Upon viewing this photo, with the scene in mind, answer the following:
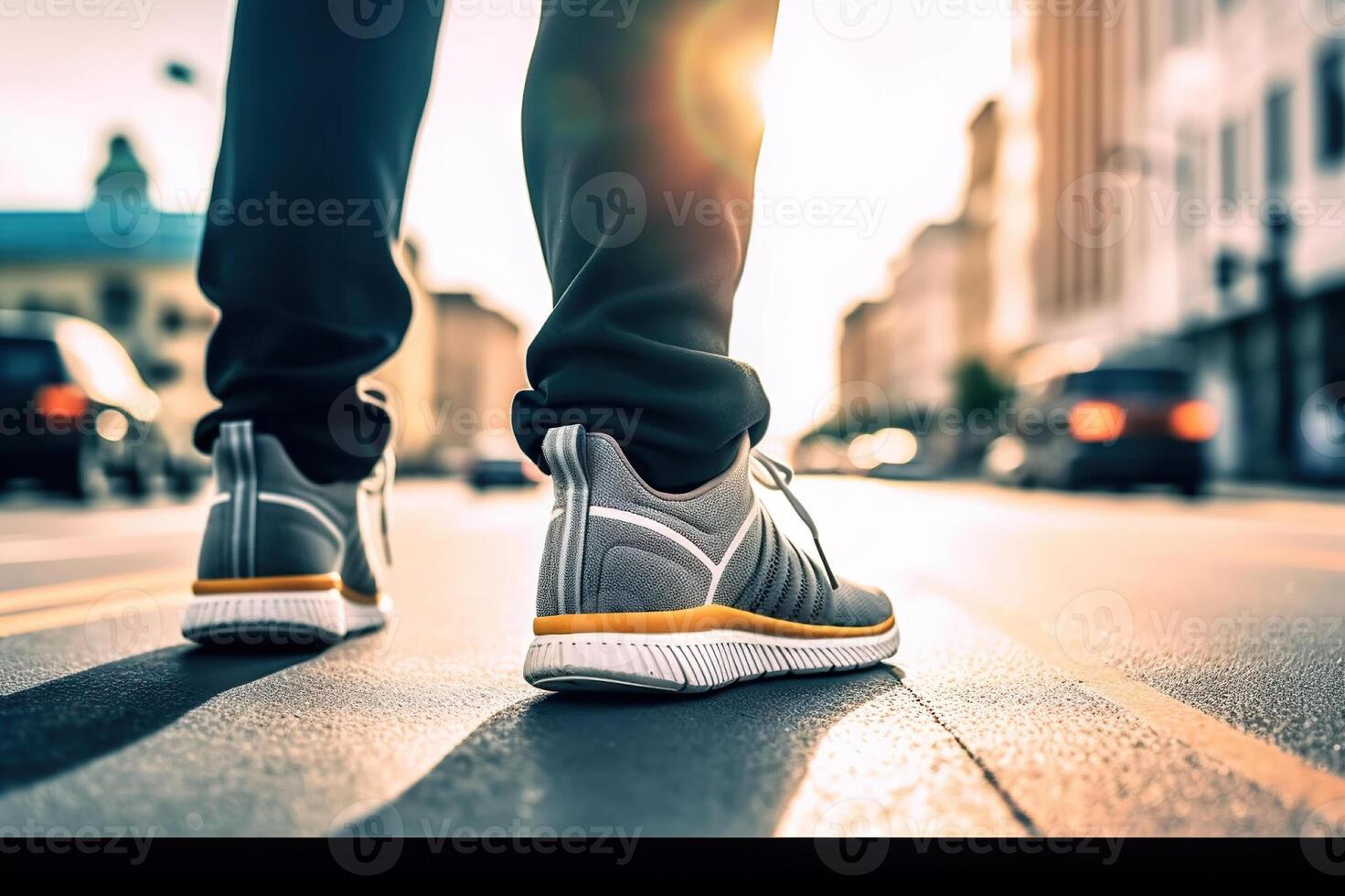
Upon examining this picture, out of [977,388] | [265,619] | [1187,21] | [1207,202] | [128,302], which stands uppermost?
[1187,21]

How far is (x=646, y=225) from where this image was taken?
1379 millimetres

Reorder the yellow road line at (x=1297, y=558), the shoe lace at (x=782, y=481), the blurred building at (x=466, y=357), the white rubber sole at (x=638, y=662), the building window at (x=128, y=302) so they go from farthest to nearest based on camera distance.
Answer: the blurred building at (x=466, y=357) < the building window at (x=128, y=302) < the yellow road line at (x=1297, y=558) < the shoe lace at (x=782, y=481) < the white rubber sole at (x=638, y=662)

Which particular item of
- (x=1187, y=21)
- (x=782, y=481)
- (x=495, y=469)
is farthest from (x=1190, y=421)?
(x=1187, y=21)

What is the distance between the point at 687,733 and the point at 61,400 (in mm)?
8259

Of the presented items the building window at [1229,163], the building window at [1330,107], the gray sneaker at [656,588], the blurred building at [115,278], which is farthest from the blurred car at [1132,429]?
the blurred building at [115,278]

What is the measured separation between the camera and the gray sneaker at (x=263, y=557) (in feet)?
5.33

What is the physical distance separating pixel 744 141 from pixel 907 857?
105 cm

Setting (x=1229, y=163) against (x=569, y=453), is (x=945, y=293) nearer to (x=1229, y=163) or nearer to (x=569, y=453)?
(x=1229, y=163)

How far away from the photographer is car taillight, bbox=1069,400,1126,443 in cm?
1050

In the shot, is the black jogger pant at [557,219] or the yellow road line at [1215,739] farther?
the black jogger pant at [557,219]

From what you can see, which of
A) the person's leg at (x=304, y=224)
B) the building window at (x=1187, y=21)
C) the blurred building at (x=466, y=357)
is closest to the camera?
the person's leg at (x=304, y=224)

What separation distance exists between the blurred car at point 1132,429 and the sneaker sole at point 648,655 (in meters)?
10.2

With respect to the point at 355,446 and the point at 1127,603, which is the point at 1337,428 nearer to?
the point at 1127,603

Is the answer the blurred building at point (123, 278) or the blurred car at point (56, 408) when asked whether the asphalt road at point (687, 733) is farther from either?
the blurred building at point (123, 278)
